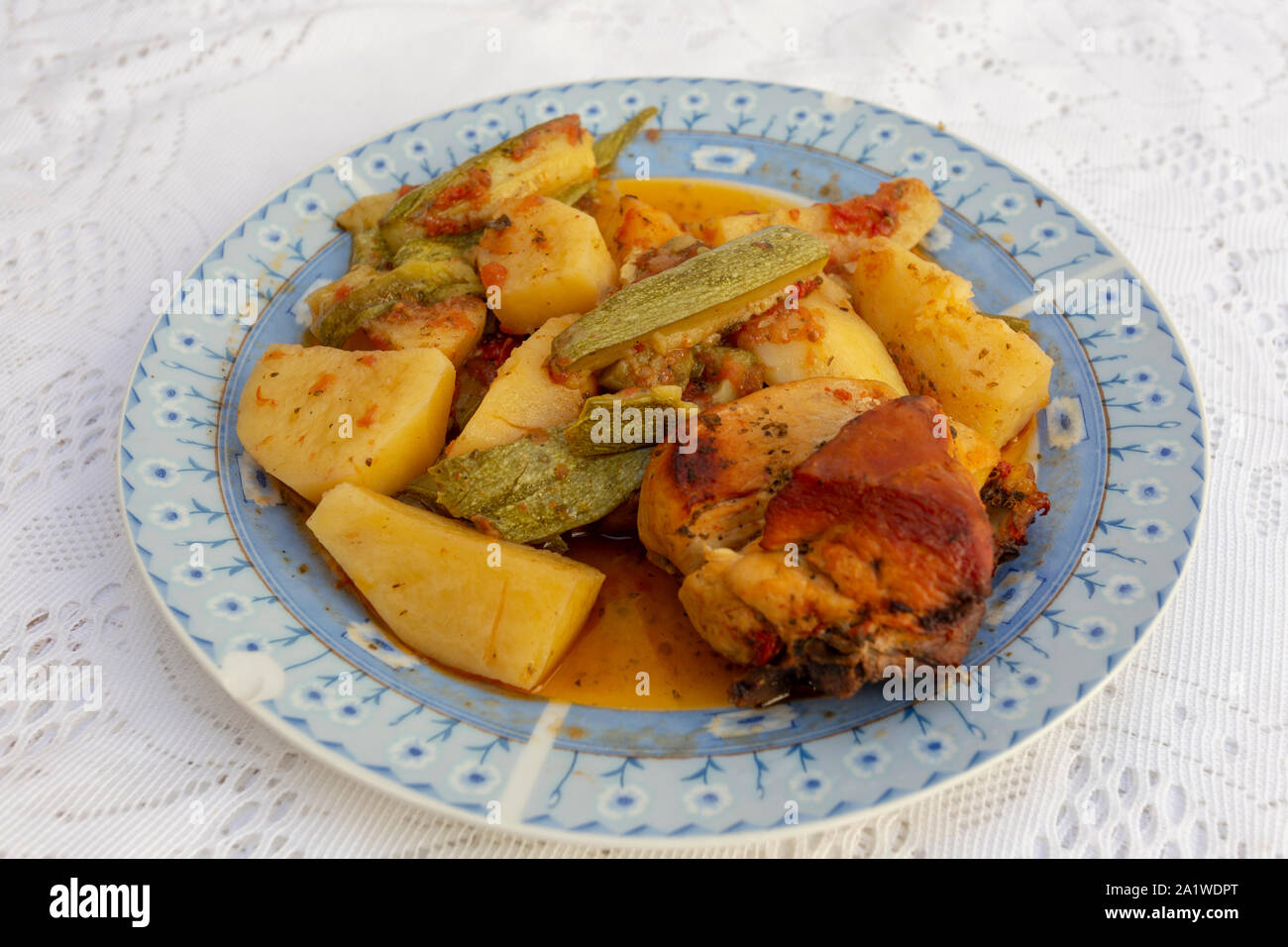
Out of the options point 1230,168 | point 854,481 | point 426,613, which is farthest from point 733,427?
point 1230,168

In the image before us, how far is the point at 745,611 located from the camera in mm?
2436

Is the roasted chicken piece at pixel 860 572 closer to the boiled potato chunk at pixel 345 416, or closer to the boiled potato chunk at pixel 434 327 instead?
the boiled potato chunk at pixel 345 416

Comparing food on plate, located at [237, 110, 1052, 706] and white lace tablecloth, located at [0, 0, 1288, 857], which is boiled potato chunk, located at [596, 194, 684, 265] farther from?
white lace tablecloth, located at [0, 0, 1288, 857]

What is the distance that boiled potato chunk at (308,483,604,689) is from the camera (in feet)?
8.63

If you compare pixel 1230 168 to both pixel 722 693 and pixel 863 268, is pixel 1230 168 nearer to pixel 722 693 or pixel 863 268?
pixel 863 268

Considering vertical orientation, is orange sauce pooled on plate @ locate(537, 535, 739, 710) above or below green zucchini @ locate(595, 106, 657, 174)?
below

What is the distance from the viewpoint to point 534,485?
294cm

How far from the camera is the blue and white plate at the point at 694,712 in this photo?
2299 millimetres

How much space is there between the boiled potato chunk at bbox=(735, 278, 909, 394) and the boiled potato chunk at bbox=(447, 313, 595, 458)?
1.81 ft

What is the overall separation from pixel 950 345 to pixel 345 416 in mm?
1854

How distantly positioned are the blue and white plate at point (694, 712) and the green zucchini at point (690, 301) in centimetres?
80

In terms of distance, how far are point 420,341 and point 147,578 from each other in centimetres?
108

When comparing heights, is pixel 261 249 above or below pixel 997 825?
above

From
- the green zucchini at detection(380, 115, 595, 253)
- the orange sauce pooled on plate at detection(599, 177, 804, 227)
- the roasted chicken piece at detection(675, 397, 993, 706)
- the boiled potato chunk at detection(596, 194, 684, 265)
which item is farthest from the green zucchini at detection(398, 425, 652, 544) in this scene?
the orange sauce pooled on plate at detection(599, 177, 804, 227)
